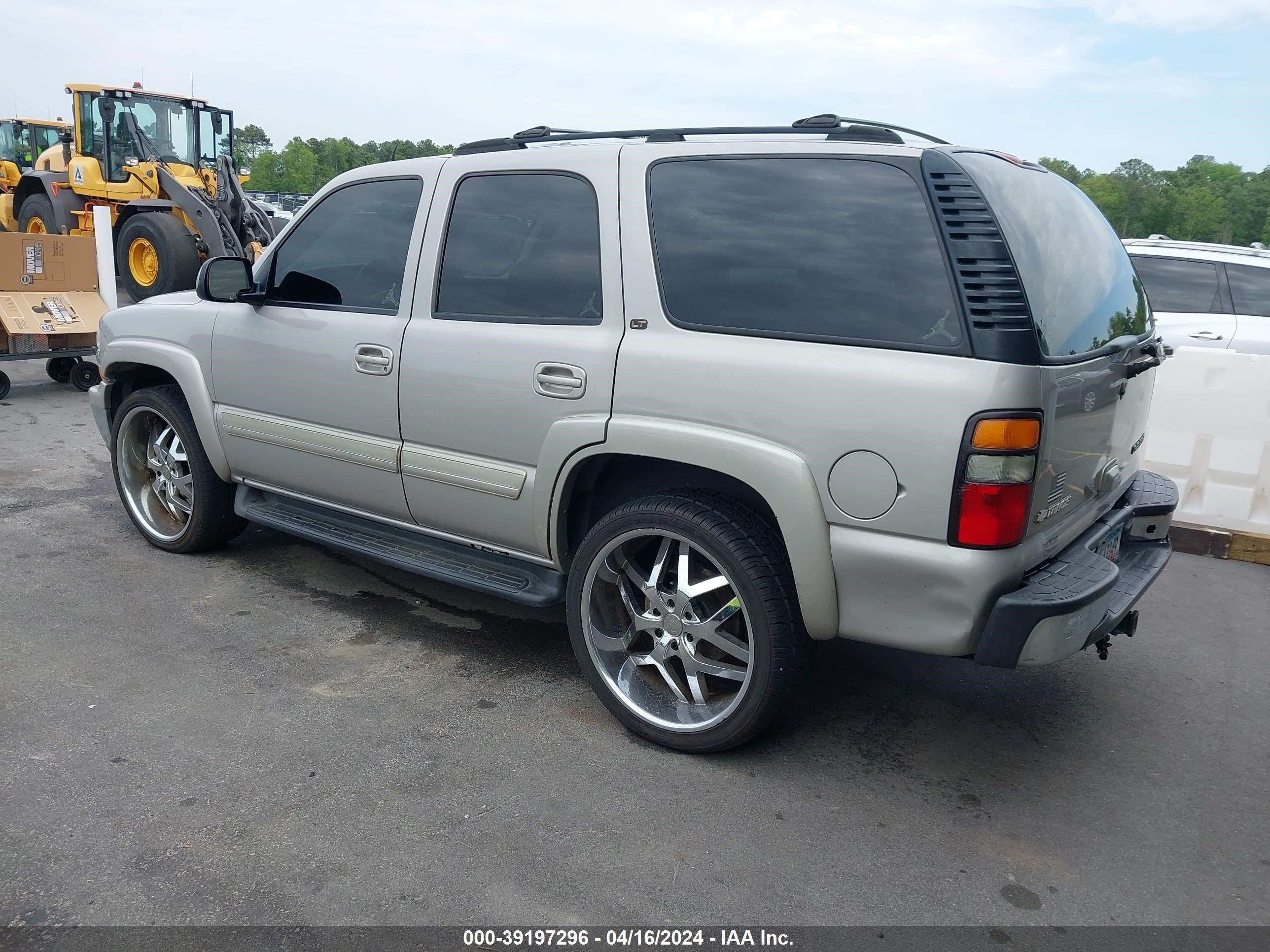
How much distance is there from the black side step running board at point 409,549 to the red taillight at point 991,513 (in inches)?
60.7

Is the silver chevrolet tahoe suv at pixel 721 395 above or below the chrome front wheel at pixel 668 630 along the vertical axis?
→ above

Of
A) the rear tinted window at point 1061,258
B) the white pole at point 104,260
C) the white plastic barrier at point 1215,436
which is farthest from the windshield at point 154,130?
the rear tinted window at point 1061,258

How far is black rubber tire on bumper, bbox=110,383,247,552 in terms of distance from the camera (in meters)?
4.89

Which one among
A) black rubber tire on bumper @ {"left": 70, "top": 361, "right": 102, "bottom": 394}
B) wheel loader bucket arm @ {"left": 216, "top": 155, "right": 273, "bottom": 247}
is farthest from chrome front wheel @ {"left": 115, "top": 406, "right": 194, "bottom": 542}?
wheel loader bucket arm @ {"left": 216, "top": 155, "right": 273, "bottom": 247}

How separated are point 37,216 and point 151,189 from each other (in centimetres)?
280

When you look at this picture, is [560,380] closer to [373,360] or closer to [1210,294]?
[373,360]

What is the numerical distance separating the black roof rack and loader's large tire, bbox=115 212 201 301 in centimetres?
986

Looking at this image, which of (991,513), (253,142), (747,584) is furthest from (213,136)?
(253,142)

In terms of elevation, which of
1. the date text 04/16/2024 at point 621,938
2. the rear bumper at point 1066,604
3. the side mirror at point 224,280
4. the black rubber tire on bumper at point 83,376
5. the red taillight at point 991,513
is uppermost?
the side mirror at point 224,280

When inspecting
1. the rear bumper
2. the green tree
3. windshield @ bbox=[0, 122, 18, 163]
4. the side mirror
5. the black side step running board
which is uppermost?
the green tree

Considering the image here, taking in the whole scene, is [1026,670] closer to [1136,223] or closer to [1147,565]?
[1147,565]

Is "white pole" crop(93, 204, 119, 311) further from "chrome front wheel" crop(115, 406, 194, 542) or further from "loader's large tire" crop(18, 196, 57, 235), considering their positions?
"loader's large tire" crop(18, 196, 57, 235)

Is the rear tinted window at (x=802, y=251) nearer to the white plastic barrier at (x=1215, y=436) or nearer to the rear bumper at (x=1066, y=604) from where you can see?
the rear bumper at (x=1066, y=604)

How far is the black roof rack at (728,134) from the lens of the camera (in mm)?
3139
